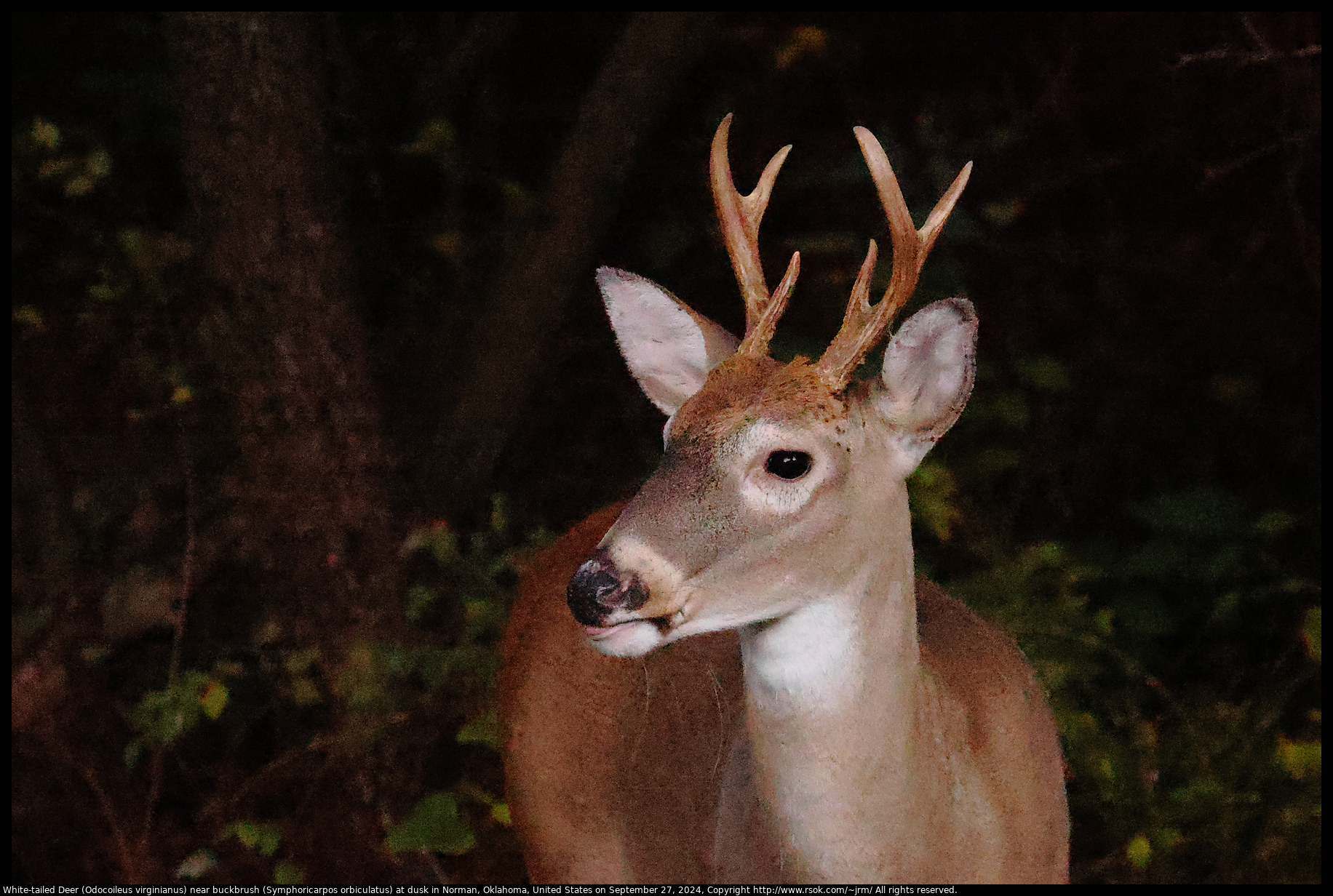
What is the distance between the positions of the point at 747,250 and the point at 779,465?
470 mm

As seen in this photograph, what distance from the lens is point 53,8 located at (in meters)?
6.21

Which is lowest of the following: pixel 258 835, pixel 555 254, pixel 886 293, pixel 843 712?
pixel 258 835

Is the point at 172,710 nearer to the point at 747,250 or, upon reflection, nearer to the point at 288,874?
the point at 288,874

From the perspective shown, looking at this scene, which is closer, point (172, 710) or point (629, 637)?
point (629, 637)

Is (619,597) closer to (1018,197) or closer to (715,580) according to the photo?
(715,580)

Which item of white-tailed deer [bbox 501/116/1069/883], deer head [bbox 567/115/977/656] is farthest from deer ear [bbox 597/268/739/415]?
deer head [bbox 567/115/977/656]

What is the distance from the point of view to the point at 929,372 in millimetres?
2342

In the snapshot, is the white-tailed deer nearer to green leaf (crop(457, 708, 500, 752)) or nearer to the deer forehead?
the deer forehead

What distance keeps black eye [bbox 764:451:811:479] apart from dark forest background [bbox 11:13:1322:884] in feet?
6.90

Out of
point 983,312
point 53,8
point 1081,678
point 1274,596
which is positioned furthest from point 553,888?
point 53,8

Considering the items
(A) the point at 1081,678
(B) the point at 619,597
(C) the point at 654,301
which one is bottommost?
(A) the point at 1081,678

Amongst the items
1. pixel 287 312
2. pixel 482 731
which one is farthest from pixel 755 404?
pixel 287 312

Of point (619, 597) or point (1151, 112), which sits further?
point (1151, 112)

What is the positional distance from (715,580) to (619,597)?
183 millimetres
